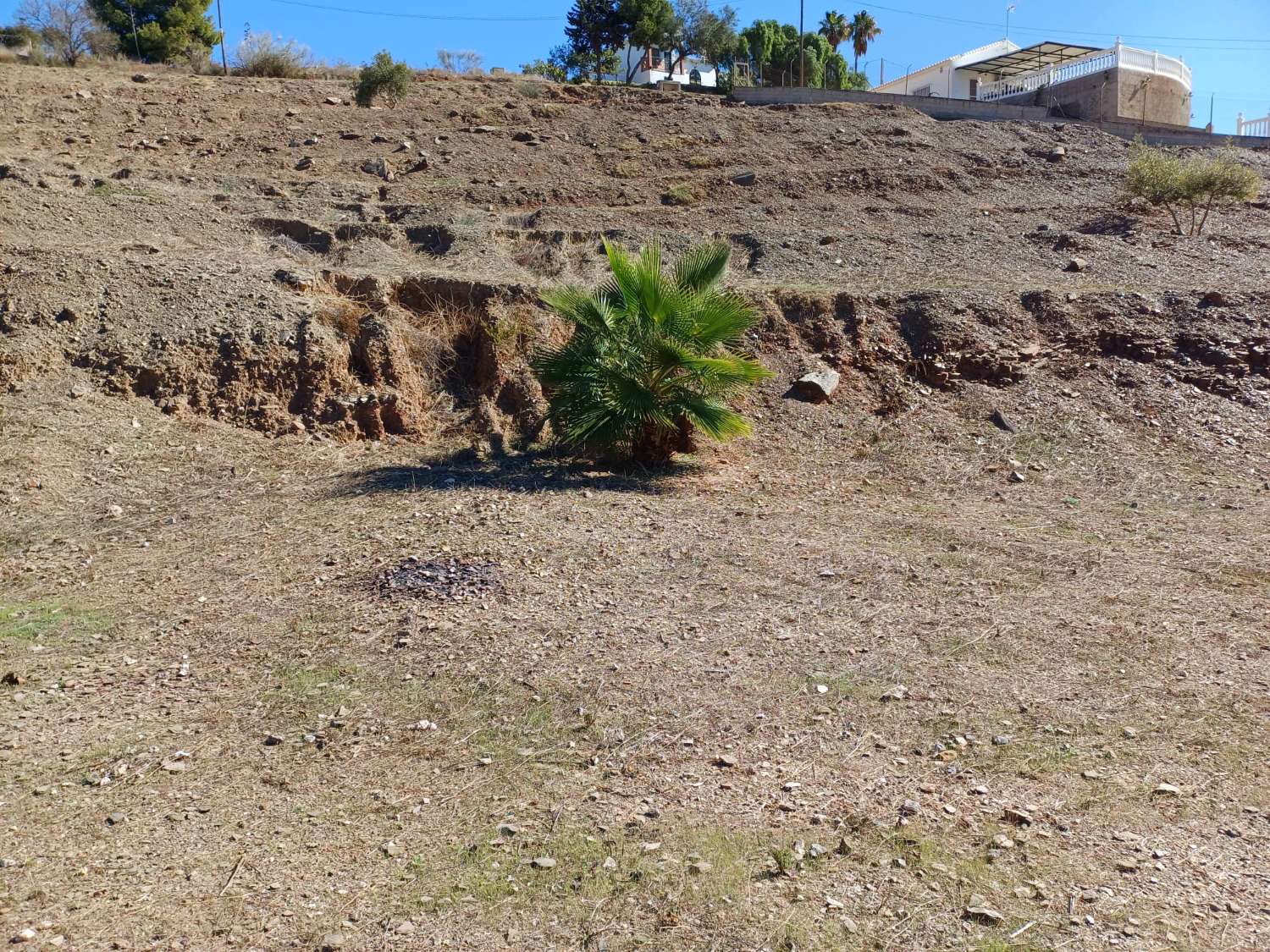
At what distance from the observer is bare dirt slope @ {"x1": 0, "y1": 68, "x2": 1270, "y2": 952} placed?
3.74 meters

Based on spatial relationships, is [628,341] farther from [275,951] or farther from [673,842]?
[275,951]

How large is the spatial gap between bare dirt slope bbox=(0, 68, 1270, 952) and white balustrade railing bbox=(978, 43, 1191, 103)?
11.2 metres

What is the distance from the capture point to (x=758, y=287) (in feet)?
41.0

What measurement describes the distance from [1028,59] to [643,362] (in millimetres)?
28632

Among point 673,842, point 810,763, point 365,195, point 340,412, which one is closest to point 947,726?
point 810,763

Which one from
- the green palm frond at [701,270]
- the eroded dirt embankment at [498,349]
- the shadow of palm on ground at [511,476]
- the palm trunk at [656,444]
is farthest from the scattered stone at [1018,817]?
the eroded dirt embankment at [498,349]

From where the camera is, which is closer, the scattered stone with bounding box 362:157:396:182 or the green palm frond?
the green palm frond

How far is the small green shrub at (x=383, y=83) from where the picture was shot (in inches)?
811

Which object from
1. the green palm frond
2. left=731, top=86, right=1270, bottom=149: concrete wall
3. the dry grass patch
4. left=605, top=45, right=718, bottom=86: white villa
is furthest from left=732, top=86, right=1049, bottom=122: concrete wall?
the dry grass patch

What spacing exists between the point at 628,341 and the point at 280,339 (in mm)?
3827

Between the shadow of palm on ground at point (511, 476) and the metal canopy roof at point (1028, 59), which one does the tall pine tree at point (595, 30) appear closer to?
the metal canopy roof at point (1028, 59)

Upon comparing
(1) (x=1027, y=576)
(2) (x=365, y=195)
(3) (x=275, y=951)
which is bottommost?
(3) (x=275, y=951)

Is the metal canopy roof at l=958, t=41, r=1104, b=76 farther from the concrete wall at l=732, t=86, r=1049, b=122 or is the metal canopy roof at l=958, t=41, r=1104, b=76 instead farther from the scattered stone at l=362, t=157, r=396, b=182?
the scattered stone at l=362, t=157, r=396, b=182

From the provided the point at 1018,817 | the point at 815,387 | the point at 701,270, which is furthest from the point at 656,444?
the point at 1018,817
